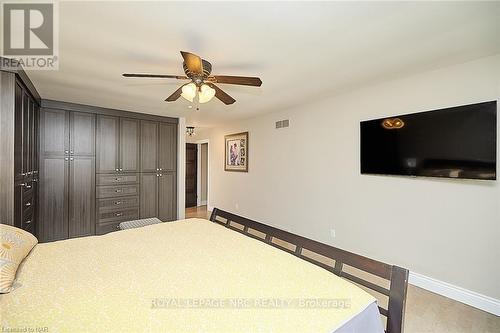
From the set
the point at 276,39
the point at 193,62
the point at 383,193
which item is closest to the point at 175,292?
the point at 193,62

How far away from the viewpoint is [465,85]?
Result: 2.29 meters

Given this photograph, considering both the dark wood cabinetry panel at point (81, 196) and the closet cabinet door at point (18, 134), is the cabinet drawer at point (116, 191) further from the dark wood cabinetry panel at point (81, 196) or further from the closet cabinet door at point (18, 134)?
the closet cabinet door at point (18, 134)

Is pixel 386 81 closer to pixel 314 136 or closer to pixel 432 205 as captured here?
pixel 314 136

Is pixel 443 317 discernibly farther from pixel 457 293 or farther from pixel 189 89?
pixel 189 89

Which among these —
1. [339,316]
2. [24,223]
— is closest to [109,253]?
[339,316]

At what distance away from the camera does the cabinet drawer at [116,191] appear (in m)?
4.19

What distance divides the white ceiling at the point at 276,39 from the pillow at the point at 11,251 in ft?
4.88

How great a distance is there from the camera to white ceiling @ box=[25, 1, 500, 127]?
1.51 m

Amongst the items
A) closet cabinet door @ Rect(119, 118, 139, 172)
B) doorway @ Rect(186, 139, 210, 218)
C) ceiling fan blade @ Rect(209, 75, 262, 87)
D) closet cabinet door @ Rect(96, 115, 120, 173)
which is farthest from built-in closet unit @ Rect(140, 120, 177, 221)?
ceiling fan blade @ Rect(209, 75, 262, 87)

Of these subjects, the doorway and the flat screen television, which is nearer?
the flat screen television

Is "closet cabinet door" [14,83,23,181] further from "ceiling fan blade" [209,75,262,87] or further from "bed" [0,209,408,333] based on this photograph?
"ceiling fan blade" [209,75,262,87]

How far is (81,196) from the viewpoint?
402 cm

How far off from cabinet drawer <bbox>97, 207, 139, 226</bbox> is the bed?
8.79 feet

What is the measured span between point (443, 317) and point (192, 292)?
7.56ft
